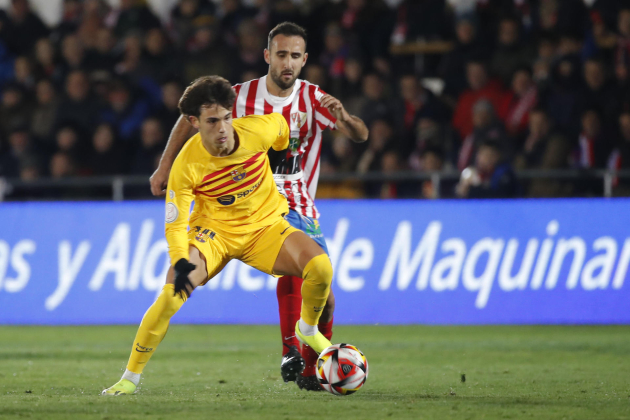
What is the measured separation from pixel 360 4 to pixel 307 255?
7.33 m

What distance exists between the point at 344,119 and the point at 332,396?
5.44 ft

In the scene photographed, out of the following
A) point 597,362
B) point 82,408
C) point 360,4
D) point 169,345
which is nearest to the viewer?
point 82,408

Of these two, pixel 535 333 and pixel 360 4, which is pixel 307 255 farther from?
pixel 360 4

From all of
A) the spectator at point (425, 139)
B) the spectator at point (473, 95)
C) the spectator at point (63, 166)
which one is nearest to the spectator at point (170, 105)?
the spectator at point (63, 166)

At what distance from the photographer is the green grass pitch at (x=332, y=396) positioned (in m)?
4.59

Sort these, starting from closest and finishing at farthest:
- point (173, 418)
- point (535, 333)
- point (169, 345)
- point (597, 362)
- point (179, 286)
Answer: point (173, 418), point (179, 286), point (597, 362), point (169, 345), point (535, 333)

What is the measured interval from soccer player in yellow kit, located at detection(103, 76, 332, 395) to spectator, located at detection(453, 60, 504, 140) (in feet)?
18.6

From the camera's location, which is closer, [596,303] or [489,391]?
[489,391]

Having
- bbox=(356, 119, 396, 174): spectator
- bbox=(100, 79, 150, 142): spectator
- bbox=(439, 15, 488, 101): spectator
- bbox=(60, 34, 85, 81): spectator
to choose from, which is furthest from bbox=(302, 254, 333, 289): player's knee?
bbox=(60, 34, 85, 81): spectator

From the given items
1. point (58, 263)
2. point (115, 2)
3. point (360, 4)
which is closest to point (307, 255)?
point (58, 263)

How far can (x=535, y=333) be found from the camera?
911 cm

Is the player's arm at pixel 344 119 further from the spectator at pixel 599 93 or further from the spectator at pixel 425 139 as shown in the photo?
the spectator at pixel 599 93

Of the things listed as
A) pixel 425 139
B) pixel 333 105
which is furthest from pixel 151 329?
pixel 425 139

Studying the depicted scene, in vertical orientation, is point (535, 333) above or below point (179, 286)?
below
